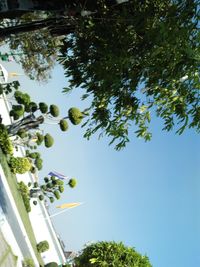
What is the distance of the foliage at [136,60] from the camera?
931cm

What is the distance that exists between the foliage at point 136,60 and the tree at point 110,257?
10.3 meters

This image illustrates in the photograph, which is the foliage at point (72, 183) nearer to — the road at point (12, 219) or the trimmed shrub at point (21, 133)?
the trimmed shrub at point (21, 133)

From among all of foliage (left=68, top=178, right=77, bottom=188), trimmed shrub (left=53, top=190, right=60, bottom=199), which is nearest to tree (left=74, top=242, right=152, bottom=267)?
trimmed shrub (left=53, top=190, right=60, bottom=199)

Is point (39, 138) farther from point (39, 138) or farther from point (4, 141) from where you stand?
point (4, 141)

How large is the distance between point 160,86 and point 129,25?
5.21 ft

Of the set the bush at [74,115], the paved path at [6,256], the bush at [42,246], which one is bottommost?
the paved path at [6,256]

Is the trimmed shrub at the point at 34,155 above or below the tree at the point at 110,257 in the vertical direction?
above

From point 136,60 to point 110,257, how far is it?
13.0m

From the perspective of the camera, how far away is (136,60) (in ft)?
32.6

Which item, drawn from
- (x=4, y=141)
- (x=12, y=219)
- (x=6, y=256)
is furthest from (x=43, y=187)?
(x=6, y=256)

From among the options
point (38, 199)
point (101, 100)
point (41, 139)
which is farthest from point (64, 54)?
point (38, 199)

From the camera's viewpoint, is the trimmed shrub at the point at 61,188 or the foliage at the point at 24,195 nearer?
the foliage at the point at 24,195

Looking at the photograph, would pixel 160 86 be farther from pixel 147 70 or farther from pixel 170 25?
pixel 170 25

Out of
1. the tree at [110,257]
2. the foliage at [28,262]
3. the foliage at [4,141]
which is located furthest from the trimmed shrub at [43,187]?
the foliage at [28,262]
